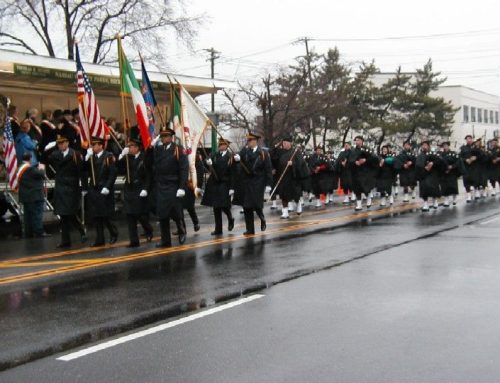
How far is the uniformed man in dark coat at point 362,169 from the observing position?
1884 centimetres

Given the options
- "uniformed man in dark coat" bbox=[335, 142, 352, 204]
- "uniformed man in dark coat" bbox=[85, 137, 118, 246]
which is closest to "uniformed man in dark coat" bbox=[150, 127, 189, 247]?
"uniformed man in dark coat" bbox=[85, 137, 118, 246]


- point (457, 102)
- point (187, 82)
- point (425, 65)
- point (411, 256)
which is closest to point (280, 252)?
point (411, 256)

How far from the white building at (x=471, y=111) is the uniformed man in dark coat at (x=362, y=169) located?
50865 mm

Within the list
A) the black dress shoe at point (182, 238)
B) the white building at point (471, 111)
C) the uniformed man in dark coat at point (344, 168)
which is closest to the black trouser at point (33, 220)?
Answer: the black dress shoe at point (182, 238)

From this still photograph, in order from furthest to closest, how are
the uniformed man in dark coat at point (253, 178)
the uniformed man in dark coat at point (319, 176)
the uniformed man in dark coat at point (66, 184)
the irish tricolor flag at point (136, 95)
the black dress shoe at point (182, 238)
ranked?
1. the uniformed man in dark coat at point (319, 176)
2. the uniformed man in dark coat at point (253, 178)
3. the irish tricolor flag at point (136, 95)
4. the uniformed man in dark coat at point (66, 184)
5. the black dress shoe at point (182, 238)

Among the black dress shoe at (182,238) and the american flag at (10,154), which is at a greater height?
the american flag at (10,154)

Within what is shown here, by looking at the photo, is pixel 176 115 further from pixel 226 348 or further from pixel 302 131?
pixel 302 131

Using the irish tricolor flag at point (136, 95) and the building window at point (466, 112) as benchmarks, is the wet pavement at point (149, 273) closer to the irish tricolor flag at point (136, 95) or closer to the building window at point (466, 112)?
the irish tricolor flag at point (136, 95)

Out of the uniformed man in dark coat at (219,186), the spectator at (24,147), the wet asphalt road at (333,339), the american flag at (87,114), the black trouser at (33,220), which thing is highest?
the american flag at (87,114)

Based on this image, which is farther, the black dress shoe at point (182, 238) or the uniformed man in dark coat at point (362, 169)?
the uniformed man in dark coat at point (362, 169)

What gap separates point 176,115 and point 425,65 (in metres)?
45.9

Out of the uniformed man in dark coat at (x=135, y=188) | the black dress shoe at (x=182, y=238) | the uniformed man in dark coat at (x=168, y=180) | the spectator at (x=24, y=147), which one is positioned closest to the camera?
the uniformed man in dark coat at (x=168, y=180)

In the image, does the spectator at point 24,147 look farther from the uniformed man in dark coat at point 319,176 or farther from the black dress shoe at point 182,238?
the uniformed man in dark coat at point 319,176

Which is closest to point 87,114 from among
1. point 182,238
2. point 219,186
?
point 219,186
